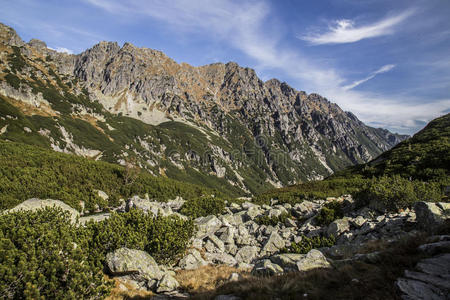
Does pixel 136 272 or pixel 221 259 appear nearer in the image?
pixel 136 272

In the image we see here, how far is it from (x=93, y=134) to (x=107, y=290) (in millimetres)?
199503

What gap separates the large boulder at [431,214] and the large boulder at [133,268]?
13244 millimetres

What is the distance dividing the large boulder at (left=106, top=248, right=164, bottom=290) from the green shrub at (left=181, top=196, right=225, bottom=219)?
43.9 feet

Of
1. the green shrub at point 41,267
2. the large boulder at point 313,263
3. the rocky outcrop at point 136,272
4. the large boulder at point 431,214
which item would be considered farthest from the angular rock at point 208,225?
the large boulder at point 431,214

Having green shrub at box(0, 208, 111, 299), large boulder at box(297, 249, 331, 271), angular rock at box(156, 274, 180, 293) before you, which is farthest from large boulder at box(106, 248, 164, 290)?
large boulder at box(297, 249, 331, 271)

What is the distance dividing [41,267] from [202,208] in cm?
1942

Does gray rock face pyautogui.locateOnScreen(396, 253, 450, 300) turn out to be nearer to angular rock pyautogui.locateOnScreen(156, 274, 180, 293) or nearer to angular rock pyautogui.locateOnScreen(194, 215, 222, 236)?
angular rock pyautogui.locateOnScreen(156, 274, 180, 293)

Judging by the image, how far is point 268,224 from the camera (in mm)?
20734

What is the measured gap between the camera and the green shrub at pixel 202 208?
23.9m

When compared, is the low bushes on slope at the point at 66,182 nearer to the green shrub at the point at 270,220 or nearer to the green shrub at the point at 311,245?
the green shrub at the point at 270,220

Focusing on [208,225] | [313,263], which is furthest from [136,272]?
[208,225]

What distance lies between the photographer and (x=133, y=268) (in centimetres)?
921

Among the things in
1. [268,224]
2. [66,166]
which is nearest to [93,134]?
[66,166]

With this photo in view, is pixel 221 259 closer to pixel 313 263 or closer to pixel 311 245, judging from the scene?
pixel 311 245
